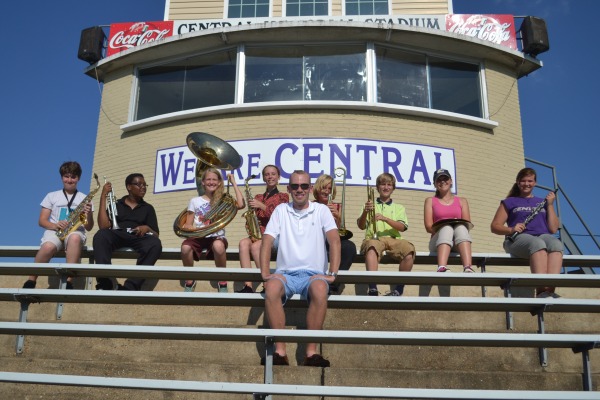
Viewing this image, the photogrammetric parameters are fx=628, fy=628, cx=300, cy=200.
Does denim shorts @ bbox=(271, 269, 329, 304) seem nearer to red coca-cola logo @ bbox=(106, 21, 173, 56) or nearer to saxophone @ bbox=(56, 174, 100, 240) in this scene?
saxophone @ bbox=(56, 174, 100, 240)

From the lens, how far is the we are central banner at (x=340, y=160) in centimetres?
927

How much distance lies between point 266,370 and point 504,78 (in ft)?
26.6

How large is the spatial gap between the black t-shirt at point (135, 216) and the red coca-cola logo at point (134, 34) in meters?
5.32

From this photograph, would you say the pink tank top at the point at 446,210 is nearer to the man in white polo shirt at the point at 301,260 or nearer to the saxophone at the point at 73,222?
the man in white polo shirt at the point at 301,260

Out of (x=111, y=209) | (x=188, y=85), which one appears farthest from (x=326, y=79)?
(x=111, y=209)

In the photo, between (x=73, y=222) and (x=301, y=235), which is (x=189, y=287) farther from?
(x=301, y=235)

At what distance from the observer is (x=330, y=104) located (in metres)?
9.54

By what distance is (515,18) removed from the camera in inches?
420

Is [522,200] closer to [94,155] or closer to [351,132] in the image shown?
[351,132]

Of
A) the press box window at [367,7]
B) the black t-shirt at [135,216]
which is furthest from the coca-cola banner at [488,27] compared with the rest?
the black t-shirt at [135,216]

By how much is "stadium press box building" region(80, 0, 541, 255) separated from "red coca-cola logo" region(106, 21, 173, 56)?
26 millimetres

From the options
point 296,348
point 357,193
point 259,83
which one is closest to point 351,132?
point 357,193

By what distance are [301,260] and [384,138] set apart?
507 cm

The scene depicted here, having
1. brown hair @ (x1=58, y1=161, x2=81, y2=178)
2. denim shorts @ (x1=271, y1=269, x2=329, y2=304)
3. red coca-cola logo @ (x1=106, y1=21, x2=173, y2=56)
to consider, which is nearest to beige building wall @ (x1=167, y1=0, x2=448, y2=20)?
red coca-cola logo @ (x1=106, y1=21, x2=173, y2=56)
